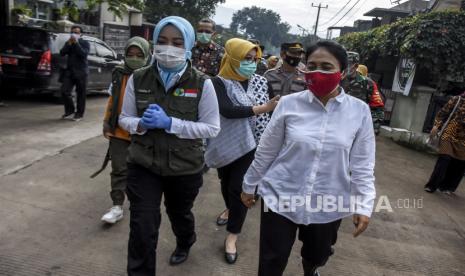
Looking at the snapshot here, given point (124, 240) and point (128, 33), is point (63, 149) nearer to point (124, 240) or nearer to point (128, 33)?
point (124, 240)

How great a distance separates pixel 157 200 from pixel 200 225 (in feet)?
4.50

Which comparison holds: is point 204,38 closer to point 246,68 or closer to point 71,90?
point 246,68

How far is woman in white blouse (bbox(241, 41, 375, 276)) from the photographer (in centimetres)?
222

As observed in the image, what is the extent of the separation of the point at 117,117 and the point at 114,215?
2.85 feet

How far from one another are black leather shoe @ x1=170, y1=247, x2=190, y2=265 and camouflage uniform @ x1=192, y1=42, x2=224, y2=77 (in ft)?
8.36

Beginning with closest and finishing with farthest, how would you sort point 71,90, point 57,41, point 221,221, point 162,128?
point 162,128, point 221,221, point 71,90, point 57,41

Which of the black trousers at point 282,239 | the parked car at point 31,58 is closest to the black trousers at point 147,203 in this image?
the black trousers at point 282,239

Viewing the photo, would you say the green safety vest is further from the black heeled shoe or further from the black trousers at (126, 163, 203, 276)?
the black heeled shoe

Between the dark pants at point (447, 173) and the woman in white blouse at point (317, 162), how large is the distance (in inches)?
158

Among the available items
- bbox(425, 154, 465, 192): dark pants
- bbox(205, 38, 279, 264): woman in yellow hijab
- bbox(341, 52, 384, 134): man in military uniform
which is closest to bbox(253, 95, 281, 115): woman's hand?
bbox(205, 38, 279, 264): woman in yellow hijab

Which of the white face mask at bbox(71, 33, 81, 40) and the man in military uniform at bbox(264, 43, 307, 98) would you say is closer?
the man in military uniform at bbox(264, 43, 307, 98)

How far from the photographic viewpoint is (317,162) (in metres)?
2.22

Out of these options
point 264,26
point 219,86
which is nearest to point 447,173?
point 219,86

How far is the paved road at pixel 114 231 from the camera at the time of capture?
314 centimetres
